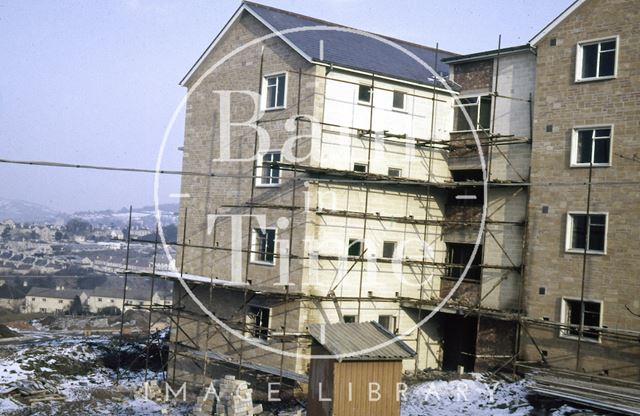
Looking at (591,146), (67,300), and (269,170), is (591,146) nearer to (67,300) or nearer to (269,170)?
(269,170)

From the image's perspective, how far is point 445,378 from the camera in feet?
84.3

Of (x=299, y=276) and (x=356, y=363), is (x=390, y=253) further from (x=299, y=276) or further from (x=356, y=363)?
(x=356, y=363)

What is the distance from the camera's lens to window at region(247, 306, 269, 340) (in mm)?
26719

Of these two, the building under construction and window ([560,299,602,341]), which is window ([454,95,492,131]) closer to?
the building under construction

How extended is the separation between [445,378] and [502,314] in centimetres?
300

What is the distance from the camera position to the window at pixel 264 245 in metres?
27.0

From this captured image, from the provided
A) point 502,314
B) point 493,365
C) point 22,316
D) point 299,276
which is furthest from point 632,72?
point 22,316

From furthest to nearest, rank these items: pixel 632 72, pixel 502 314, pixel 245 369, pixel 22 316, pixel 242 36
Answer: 1. pixel 22 316
2. pixel 242 36
3. pixel 245 369
4. pixel 502 314
5. pixel 632 72

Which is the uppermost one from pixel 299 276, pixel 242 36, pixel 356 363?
pixel 242 36

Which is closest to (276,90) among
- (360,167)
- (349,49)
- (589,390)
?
(349,49)

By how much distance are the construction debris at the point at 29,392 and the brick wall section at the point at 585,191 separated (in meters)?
17.0

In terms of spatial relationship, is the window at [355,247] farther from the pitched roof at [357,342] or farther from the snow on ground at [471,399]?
the pitched roof at [357,342]

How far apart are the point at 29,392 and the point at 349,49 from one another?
17.5 m

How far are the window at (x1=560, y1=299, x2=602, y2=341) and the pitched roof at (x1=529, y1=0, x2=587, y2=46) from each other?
8995mm
